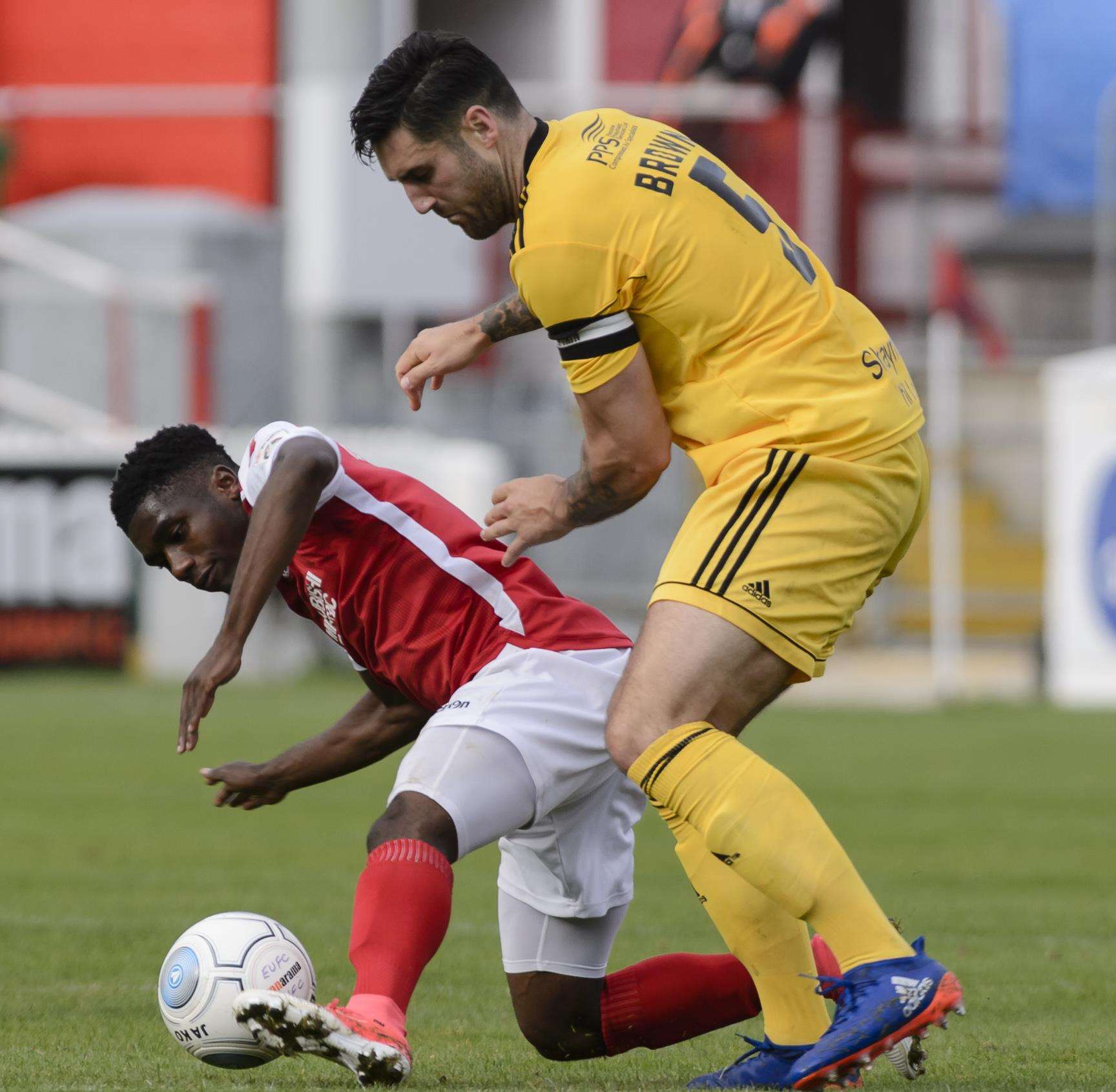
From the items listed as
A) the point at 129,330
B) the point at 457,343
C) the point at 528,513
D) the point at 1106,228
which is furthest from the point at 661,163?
the point at 1106,228

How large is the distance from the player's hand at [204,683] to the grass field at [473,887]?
75 cm

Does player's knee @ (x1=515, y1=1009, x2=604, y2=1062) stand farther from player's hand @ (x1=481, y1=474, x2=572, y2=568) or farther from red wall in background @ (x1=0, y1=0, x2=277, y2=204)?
red wall in background @ (x1=0, y1=0, x2=277, y2=204)

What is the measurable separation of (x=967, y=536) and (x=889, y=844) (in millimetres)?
13932

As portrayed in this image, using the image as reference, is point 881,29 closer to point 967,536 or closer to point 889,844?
point 967,536

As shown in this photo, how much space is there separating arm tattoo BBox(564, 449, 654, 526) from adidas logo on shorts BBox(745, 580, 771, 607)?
35cm

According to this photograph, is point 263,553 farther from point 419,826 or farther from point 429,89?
point 429,89

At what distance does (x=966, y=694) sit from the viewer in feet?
64.3

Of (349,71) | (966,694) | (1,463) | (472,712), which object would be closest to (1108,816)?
(472,712)

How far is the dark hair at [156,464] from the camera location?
16.3 feet

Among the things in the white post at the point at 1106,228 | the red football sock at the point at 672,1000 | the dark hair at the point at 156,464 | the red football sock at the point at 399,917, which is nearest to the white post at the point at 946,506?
the white post at the point at 1106,228

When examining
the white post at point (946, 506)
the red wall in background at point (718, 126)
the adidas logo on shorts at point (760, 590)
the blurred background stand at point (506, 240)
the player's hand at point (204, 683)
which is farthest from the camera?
the red wall in background at point (718, 126)

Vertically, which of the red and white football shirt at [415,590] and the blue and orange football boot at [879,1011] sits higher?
the red and white football shirt at [415,590]

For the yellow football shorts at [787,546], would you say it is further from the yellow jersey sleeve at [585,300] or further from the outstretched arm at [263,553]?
the outstretched arm at [263,553]

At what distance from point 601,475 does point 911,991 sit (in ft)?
4.14
